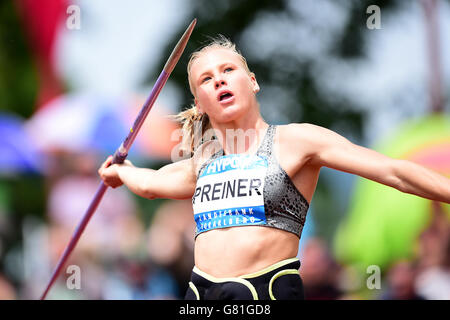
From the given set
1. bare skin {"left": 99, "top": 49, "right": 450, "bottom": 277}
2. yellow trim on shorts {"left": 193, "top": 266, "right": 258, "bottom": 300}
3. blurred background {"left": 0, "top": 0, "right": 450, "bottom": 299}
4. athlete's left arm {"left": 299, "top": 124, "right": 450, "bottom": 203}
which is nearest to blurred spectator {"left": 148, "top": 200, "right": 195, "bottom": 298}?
blurred background {"left": 0, "top": 0, "right": 450, "bottom": 299}

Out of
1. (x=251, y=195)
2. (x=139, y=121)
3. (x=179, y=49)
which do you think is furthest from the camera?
(x=139, y=121)

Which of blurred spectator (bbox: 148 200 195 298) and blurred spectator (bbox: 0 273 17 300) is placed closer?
blurred spectator (bbox: 148 200 195 298)

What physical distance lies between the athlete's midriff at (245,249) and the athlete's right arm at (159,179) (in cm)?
49

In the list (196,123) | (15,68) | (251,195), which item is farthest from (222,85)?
(15,68)

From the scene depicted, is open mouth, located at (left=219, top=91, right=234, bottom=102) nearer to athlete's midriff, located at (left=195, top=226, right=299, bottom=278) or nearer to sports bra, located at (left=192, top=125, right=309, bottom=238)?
sports bra, located at (left=192, top=125, right=309, bottom=238)

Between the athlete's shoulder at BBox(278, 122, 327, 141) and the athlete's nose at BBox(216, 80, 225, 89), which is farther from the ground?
the athlete's nose at BBox(216, 80, 225, 89)

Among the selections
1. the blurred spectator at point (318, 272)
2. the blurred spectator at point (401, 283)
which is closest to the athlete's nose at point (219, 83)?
the blurred spectator at point (401, 283)

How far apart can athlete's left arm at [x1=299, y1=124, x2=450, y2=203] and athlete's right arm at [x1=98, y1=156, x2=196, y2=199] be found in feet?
2.36

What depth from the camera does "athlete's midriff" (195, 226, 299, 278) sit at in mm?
3084

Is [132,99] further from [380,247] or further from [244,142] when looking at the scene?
[244,142]

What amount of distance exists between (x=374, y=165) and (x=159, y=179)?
4.09ft

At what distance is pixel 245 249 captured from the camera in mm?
3078

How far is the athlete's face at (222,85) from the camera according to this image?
10.8 feet

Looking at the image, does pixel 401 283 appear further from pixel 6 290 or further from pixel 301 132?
pixel 6 290
